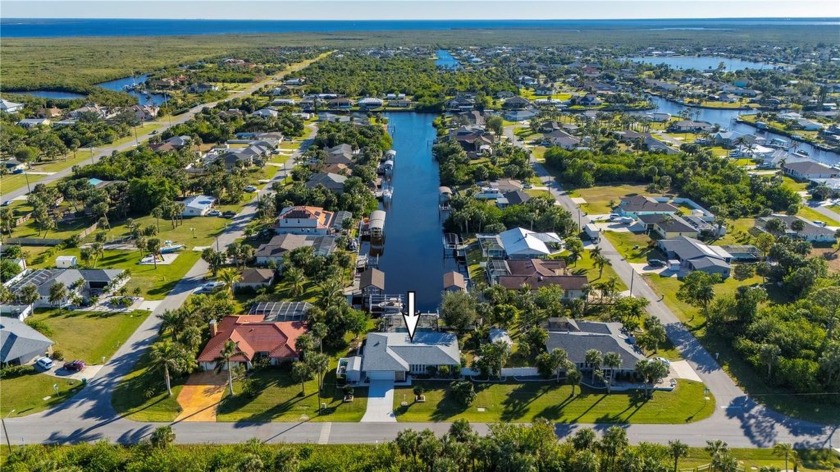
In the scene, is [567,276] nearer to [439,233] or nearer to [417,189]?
[439,233]

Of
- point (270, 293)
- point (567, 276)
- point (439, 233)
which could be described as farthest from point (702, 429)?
point (439, 233)

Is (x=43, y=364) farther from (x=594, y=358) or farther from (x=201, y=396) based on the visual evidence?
(x=594, y=358)

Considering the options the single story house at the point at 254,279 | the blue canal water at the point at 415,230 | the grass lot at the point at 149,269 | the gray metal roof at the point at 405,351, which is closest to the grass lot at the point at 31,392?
the grass lot at the point at 149,269

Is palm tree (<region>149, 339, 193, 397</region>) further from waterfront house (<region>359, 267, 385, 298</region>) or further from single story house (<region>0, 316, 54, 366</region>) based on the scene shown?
waterfront house (<region>359, 267, 385, 298</region>)

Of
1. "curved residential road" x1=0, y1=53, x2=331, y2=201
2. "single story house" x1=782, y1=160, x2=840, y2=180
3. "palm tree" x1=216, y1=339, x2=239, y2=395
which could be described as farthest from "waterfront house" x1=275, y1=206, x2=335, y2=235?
"single story house" x1=782, y1=160, x2=840, y2=180

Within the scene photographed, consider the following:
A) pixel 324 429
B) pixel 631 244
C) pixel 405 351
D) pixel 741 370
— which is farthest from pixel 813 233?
pixel 324 429

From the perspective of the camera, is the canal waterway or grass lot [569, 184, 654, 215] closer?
grass lot [569, 184, 654, 215]
